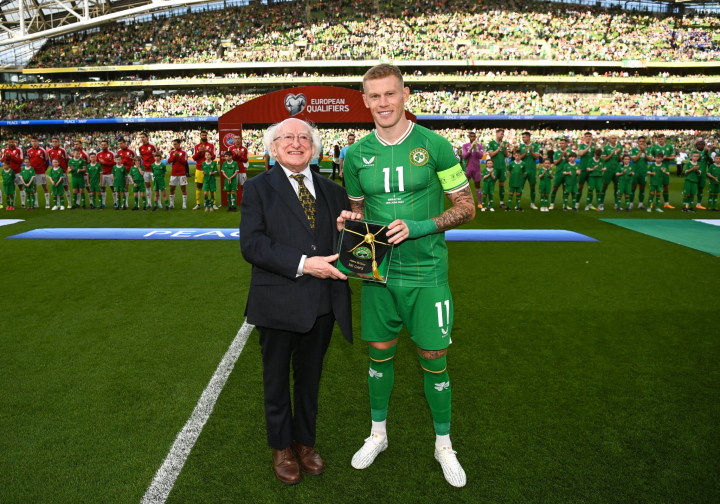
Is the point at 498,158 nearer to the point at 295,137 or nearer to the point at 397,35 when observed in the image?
the point at 295,137

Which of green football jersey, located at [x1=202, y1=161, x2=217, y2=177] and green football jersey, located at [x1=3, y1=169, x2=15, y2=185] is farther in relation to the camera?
green football jersey, located at [x1=3, y1=169, x2=15, y2=185]

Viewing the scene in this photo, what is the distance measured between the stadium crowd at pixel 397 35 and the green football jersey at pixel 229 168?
31.7m

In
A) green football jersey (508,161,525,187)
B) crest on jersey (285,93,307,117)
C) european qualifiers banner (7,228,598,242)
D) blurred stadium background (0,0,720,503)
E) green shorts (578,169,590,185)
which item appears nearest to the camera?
blurred stadium background (0,0,720,503)

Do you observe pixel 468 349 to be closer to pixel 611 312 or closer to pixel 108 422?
pixel 611 312

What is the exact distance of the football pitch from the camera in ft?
8.59

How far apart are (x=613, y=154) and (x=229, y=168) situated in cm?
1031

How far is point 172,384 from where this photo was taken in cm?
370

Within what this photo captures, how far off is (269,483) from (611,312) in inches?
166

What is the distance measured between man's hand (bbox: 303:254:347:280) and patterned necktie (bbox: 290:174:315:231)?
23 cm

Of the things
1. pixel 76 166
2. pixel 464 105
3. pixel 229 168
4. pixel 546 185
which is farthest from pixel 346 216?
pixel 464 105

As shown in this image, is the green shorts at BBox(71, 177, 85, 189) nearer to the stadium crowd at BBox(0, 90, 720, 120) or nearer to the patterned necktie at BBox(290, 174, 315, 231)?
the patterned necktie at BBox(290, 174, 315, 231)

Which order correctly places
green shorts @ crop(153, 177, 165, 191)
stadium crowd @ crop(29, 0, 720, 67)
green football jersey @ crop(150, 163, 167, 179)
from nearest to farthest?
1. green football jersey @ crop(150, 163, 167, 179)
2. green shorts @ crop(153, 177, 165, 191)
3. stadium crowd @ crop(29, 0, 720, 67)

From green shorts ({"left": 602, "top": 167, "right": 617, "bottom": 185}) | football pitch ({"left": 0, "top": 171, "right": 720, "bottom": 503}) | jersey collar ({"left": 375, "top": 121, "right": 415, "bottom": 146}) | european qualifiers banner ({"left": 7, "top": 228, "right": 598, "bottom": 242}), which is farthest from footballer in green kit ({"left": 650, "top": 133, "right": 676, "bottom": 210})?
jersey collar ({"left": 375, "top": 121, "right": 415, "bottom": 146})

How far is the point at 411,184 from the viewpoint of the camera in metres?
2.55
